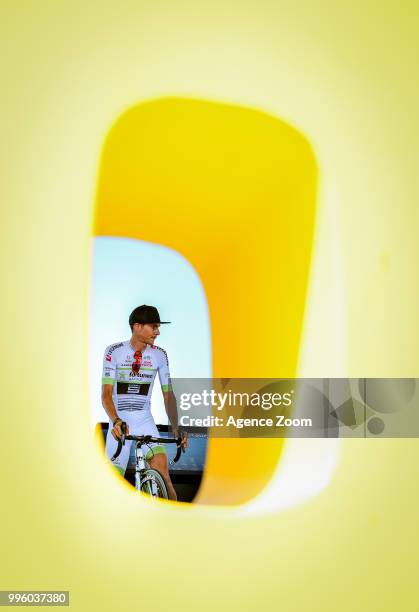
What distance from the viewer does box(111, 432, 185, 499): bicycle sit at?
177 centimetres

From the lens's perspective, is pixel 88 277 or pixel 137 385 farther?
pixel 137 385

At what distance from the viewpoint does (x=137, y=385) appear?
1865 mm

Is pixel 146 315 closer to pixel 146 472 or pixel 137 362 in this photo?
pixel 137 362

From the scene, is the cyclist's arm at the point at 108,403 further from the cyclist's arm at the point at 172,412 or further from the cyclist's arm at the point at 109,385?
the cyclist's arm at the point at 172,412

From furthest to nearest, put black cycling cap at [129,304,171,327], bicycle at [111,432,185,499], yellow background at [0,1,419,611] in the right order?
1. black cycling cap at [129,304,171,327]
2. bicycle at [111,432,185,499]
3. yellow background at [0,1,419,611]

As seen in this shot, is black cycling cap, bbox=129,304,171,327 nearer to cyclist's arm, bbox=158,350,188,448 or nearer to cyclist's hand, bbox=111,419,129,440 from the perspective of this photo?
cyclist's arm, bbox=158,350,188,448

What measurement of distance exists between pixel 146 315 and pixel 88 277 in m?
0.27

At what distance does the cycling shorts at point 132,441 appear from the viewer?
1.76m

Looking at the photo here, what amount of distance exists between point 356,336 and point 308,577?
1.99 feet

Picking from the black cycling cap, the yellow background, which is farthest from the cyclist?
the yellow background

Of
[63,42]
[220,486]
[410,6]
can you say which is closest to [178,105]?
[63,42]

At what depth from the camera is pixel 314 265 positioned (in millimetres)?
1781

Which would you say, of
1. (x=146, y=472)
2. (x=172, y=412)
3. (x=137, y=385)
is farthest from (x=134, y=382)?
(x=146, y=472)

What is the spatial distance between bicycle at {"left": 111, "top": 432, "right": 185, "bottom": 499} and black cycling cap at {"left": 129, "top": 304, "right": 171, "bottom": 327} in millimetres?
310
